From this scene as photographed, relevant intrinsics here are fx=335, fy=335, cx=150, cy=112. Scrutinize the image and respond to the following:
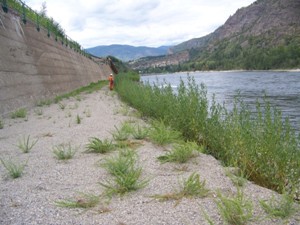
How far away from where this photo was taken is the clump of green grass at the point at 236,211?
303 cm

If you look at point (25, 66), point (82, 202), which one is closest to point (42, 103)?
point (25, 66)

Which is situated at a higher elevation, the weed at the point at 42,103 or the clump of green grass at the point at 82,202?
the clump of green grass at the point at 82,202

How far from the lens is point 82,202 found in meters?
3.53

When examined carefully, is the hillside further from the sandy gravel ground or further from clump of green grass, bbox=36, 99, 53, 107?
the sandy gravel ground

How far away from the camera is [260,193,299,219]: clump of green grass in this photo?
3166 mm

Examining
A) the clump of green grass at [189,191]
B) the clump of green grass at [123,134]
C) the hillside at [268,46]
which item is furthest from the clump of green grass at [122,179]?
the hillside at [268,46]

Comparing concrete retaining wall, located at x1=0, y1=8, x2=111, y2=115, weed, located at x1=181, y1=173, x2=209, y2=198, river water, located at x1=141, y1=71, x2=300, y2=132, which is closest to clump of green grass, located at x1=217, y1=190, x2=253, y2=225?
weed, located at x1=181, y1=173, x2=209, y2=198

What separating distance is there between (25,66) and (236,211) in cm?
1250

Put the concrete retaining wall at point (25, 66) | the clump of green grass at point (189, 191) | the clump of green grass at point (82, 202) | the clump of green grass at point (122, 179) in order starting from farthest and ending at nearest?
the concrete retaining wall at point (25, 66), the clump of green grass at point (122, 179), the clump of green grass at point (189, 191), the clump of green grass at point (82, 202)

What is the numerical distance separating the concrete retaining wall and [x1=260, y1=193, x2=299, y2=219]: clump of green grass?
30.1ft

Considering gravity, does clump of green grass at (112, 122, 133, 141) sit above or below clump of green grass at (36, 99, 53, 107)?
above

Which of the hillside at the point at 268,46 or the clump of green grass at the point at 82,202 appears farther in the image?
the hillside at the point at 268,46

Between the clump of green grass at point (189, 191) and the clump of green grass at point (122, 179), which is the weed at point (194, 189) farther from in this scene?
the clump of green grass at point (122, 179)

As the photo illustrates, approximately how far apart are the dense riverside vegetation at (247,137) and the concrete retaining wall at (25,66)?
6.35 meters
